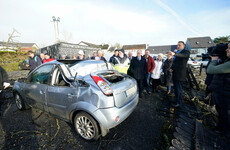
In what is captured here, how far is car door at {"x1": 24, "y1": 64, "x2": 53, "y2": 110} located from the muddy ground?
0.51 m

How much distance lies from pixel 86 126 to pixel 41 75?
188 centimetres

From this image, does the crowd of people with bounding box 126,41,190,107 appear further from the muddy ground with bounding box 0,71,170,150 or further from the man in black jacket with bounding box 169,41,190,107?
the muddy ground with bounding box 0,71,170,150

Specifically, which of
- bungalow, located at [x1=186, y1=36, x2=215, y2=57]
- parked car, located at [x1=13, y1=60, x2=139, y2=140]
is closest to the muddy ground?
parked car, located at [x1=13, y1=60, x2=139, y2=140]

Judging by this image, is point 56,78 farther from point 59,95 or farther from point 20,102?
point 20,102

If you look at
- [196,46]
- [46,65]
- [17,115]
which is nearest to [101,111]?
[46,65]

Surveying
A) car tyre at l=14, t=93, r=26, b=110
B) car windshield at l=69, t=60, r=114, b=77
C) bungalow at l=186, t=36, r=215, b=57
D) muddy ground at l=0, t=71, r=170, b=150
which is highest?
bungalow at l=186, t=36, r=215, b=57

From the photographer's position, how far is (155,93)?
488 centimetres

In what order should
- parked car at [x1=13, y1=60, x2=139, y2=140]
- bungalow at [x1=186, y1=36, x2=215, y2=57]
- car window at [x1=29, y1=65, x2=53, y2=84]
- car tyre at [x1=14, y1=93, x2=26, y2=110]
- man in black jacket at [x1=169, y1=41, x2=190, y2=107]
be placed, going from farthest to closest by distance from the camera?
1. bungalow at [x1=186, y1=36, x2=215, y2=57]
2. car tyre at [x1=14, y1=93, x2=26, y2=110]
3. man in black jacket at [x1=169, y1=41, x2=190, y2=107]
4. car window at [x1=29, y1=65, x2=53, y2=84]
5. parked car at [x1=13, y1=60, x2=139, y2=140]

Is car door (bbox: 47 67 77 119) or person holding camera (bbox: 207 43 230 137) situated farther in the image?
car door (bbox: 47 67 77 119)

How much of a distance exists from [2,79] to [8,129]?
4.03 feet

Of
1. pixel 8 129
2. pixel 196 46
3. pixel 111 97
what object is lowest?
pixel 8 129

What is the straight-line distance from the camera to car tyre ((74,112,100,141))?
1.96 m

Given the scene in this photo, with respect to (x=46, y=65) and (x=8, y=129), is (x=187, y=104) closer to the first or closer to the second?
(x=46, y=65)

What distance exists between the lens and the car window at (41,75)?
8.62 ft
